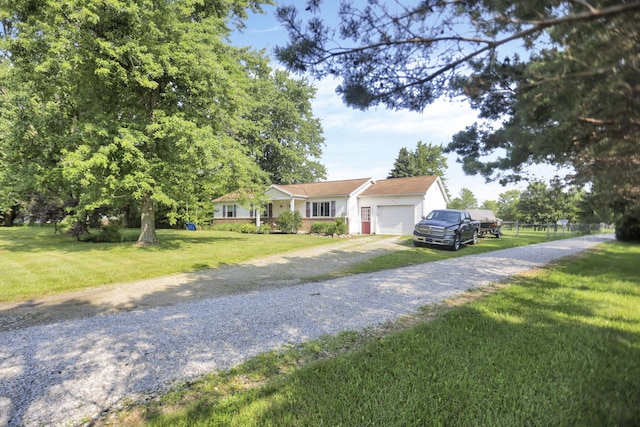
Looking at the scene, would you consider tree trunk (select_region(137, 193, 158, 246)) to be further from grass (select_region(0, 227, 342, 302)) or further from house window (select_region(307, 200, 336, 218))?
house window (select_region(307, 200, 336, 218))

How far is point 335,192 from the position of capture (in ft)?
83.7

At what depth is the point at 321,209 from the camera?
26.5 m

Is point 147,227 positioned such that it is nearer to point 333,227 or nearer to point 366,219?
point 333,227

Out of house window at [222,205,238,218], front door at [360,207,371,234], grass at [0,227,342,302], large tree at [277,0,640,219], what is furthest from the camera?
house window at [222,205,238,218]

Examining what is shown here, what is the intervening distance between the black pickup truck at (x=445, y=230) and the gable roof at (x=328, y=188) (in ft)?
31.1

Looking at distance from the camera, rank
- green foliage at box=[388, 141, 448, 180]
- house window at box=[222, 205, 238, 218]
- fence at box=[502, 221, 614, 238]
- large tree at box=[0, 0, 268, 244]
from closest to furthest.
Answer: fence at box=[502, 221, 614, 238] → large tree at box=[0, 0, 268, 244] → house window at box=[222, 205, 238, 218] → green foliage at box=[388, 141, 448, 180]

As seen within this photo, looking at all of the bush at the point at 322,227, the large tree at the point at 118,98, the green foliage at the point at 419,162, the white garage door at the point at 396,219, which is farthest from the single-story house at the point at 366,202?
the green foliage at the point at 419,162

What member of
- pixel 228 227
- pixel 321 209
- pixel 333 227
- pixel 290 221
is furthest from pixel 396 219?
pixel 228 227

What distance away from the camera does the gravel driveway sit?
2.87m

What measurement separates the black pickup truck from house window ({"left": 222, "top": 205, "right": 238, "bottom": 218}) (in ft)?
67.7

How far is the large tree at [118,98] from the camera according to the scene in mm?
11438

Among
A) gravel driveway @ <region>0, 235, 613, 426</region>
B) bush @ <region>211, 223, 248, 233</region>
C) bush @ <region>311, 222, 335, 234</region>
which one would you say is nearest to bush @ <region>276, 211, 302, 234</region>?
bush @ <region>311, 222, 335, 234</region>

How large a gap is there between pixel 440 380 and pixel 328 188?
2474cm

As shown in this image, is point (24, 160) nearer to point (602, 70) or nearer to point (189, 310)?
point (189, 310)
